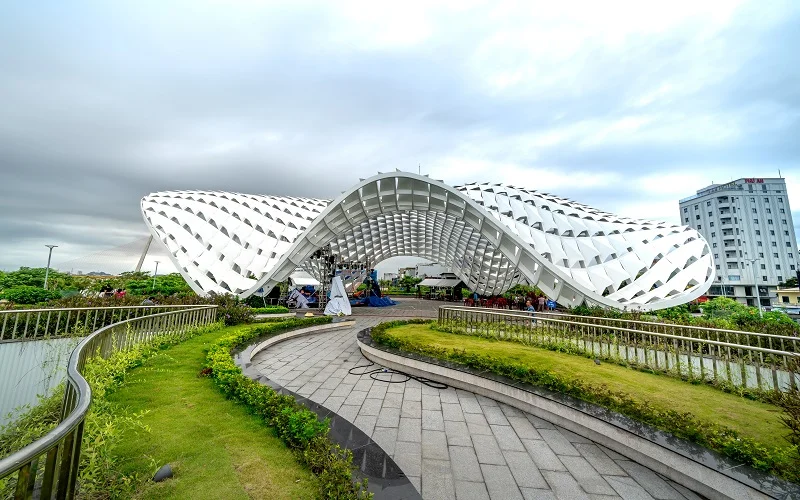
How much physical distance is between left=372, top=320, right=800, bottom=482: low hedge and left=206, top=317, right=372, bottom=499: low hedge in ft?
14.1

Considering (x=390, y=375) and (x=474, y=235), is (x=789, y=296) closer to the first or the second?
(x=474, y=235)

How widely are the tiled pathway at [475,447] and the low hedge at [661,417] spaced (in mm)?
684

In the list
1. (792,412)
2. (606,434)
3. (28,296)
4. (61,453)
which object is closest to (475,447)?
(606,434)

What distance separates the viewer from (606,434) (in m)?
5.15

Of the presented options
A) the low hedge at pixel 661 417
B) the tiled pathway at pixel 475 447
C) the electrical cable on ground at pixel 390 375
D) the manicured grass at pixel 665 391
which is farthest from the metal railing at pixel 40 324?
the low hedge at pixel 661 417

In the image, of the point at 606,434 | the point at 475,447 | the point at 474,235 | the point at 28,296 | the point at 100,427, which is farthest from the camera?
the point at 474,235

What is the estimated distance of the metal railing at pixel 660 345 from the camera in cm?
638

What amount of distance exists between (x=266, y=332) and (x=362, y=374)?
620 centimetres

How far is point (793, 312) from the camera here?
102 feet

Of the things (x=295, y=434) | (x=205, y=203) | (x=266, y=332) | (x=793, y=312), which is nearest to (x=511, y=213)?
(x=266, y=332)

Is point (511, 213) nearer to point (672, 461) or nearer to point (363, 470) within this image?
point (672, 461)

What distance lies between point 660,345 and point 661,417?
19.6 ft

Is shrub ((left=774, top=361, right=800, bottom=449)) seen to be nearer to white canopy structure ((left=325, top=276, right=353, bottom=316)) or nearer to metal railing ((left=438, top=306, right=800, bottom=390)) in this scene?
metal railing ((left=438, top=306, right=800, bottom=390))

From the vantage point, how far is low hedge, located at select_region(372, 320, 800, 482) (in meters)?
3.78
